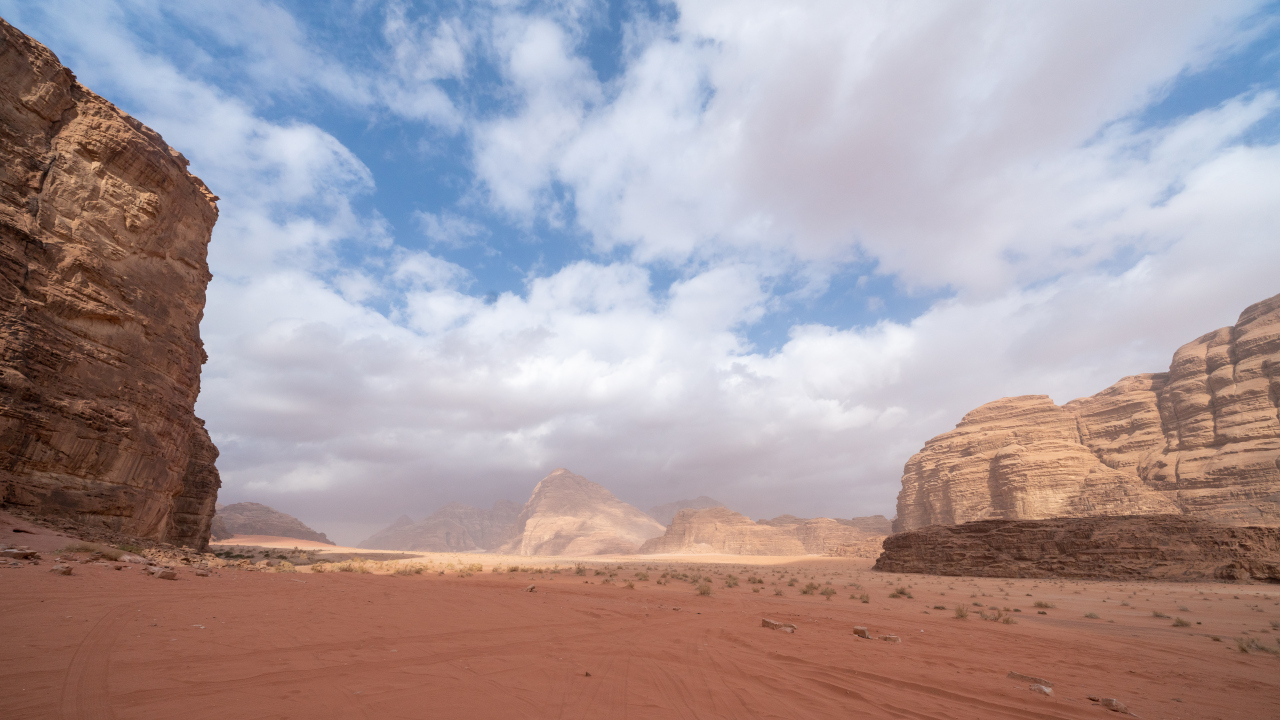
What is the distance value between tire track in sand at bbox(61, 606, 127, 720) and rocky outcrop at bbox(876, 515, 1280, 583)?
133 ft

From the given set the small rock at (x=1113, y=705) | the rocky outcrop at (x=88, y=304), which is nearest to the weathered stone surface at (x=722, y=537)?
the rocky outcrop at (x=88, y=304)

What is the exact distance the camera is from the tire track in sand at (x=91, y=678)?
3.55 m

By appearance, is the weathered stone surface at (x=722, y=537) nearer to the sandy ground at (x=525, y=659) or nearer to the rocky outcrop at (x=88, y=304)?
the sandy ground at (x=525, y=659)

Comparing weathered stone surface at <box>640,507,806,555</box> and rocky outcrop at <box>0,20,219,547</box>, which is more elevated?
rocky outcrop at <box>0,20,219,547</box>

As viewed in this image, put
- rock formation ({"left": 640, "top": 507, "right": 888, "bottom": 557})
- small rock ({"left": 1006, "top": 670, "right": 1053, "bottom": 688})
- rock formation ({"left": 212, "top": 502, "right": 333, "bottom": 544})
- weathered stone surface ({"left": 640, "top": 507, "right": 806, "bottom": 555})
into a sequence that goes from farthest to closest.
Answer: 1. weathered stone surface ({"left": 640, "top": 507, "right": 806, "bottom": 555})
2. rock formation ({"left": 640, "top": 507, "right": 888, "bottom": 557})
3. rock formation ({"left": 212, "top": 502, "right": 333, "bottom": 544})
4. small rock ({"left": 1006, "top": 670, "right": 1053, "bottom": 688})

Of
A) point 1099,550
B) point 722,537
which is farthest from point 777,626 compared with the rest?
point 722,537

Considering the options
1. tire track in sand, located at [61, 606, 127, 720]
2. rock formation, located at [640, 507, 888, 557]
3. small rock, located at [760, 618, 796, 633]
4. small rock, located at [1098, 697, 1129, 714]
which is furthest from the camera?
rock formation, located at [640, 507, 888, 557]

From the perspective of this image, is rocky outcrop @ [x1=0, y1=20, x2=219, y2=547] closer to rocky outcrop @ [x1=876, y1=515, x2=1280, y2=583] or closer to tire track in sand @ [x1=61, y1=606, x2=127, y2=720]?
tire track in sand @ [x1=61, y1=606, x2=127, y2=720]

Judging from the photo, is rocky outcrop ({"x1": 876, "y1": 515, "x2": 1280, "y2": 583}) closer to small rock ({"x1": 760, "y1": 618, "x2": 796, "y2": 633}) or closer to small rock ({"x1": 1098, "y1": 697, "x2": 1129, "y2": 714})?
small rock ({"x1": 760, "y1": 618, "x2": 796, "y2": 633})

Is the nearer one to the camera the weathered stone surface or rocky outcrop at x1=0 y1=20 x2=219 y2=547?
rocky outcrop at x1=0 y1=20 x2=219 y2=547

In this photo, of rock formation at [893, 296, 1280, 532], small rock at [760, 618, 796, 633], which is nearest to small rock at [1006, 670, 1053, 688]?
small rock at [760, 618, 796, 633]

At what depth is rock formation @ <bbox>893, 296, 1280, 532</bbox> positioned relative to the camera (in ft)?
173

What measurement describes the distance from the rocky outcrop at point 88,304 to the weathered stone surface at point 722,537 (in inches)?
4171

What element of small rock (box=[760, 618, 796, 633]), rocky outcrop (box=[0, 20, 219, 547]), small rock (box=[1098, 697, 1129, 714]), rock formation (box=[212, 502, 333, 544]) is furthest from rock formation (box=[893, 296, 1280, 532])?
rock formation (box=[212, 502, 333, 544])
